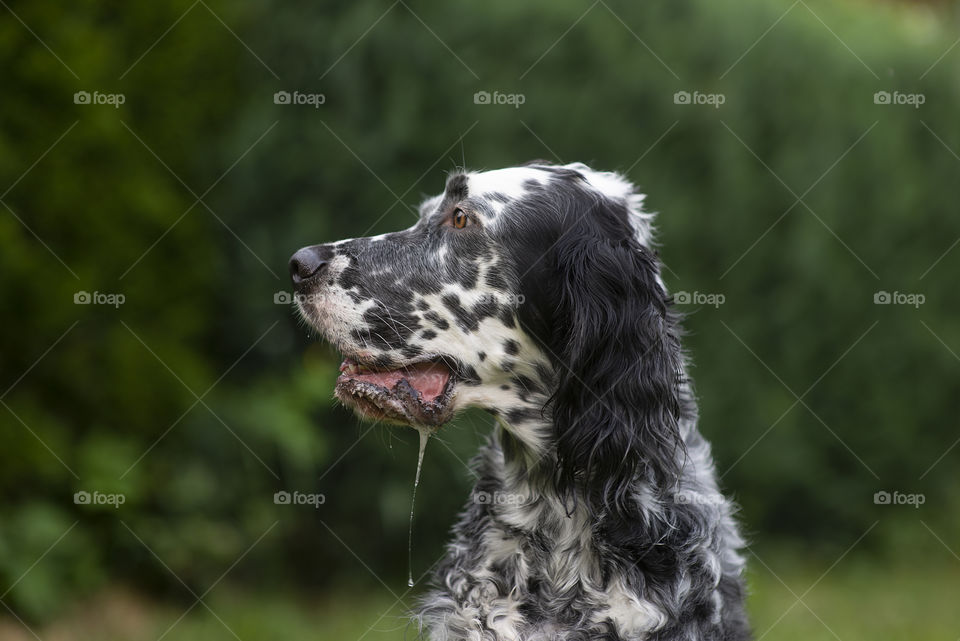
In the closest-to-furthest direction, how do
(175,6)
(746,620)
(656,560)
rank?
(656,560), (746,620), (175,6)

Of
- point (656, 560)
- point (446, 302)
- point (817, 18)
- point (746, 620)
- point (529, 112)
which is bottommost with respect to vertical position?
point (746, 620)

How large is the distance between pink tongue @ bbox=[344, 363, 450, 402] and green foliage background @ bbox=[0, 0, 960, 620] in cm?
108

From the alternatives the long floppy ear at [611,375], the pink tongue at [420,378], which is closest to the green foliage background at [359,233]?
the pink tongue at [420,378]

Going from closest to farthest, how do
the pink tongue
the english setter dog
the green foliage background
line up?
the english setter dog, the pink tongue, the green foliage background

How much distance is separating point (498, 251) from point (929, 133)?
5.16m

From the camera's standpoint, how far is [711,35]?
20.4 feet

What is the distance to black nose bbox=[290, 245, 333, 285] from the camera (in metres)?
3.13

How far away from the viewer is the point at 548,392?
3.14 metres

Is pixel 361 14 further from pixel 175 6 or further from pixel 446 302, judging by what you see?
pixel 446 302

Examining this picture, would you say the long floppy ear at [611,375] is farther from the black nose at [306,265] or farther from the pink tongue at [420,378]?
the black nose at [306,265]


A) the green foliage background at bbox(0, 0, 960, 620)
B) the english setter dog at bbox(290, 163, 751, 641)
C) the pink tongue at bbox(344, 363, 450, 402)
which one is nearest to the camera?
the english setter dog at bbox(290, 163, 751, 641)

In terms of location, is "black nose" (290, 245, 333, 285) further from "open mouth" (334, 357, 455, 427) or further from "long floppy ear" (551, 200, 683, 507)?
"long floppy ear" (551, 200, 683, 507)

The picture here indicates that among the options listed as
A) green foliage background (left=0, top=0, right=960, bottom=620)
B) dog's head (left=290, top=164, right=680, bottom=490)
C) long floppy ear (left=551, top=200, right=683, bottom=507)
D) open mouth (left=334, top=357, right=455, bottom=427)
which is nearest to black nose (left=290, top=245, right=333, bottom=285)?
dog's head (left=290, top=164, right=680, bottom=490)

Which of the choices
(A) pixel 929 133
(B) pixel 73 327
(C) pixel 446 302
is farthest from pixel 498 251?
(A) pixel 929 133
